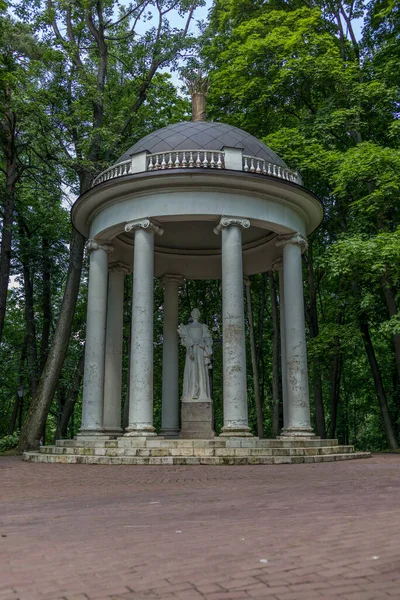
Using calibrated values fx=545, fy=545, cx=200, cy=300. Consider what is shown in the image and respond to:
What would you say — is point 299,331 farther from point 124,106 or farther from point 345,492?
point 124,106

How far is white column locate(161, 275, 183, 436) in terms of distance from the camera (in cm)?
2528

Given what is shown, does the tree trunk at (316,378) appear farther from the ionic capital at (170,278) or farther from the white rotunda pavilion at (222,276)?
the ionic capital at (170,278)

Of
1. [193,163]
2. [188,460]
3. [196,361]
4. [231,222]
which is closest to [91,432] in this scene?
[196,361]

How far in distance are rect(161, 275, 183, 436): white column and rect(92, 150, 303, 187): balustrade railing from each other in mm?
7305

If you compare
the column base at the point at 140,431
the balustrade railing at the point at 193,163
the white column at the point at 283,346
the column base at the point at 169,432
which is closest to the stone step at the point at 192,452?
the column base at the point at 140,431

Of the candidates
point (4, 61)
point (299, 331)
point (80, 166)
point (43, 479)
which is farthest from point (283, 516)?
point (4, 61)

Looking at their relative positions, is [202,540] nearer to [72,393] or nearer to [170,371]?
[170,371]

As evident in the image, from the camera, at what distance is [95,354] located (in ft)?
68.0

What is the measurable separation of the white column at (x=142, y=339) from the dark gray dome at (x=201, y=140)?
164 inches

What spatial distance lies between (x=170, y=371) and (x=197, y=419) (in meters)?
4.24

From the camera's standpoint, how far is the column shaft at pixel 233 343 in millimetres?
17969

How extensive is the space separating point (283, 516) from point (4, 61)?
2400 cm

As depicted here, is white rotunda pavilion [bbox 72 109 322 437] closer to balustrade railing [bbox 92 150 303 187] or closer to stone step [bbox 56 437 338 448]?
balustrade railing [bbox 92 150 303 187]

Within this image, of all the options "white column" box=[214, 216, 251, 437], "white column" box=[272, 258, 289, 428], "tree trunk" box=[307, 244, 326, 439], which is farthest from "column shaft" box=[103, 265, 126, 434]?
"tree trunk" box=[307, 244, 326, 439]
